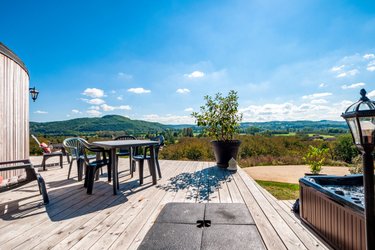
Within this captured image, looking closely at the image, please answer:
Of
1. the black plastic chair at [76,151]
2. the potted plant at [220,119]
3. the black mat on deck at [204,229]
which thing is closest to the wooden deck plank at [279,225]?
the black mat on deck at [204,229]

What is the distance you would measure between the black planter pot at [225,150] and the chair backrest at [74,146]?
312 cm

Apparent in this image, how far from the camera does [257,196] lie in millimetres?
2637

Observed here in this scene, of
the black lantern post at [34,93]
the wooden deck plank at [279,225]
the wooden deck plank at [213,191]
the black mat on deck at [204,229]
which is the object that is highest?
the black lantern post at [34,93]

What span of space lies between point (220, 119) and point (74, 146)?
11.4 feet

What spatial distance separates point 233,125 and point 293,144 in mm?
6176

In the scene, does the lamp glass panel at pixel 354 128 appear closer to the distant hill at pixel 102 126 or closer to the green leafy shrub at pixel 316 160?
the green leafy shrub at pixel 316 160

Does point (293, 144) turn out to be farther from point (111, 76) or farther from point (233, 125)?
point (111, 76)

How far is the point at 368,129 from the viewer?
0.85 metres

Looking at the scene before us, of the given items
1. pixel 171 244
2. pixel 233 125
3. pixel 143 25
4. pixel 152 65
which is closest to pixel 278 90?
pixel 233 125

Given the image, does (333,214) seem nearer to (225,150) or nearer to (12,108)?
(225,150)

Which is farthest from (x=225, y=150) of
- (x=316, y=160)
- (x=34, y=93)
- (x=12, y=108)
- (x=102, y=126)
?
(x=102, y=126)

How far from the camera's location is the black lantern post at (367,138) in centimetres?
85

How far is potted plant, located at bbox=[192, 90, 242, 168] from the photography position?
4.61 metres

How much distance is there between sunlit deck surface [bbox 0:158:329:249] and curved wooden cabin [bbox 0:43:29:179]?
2.52 feet
